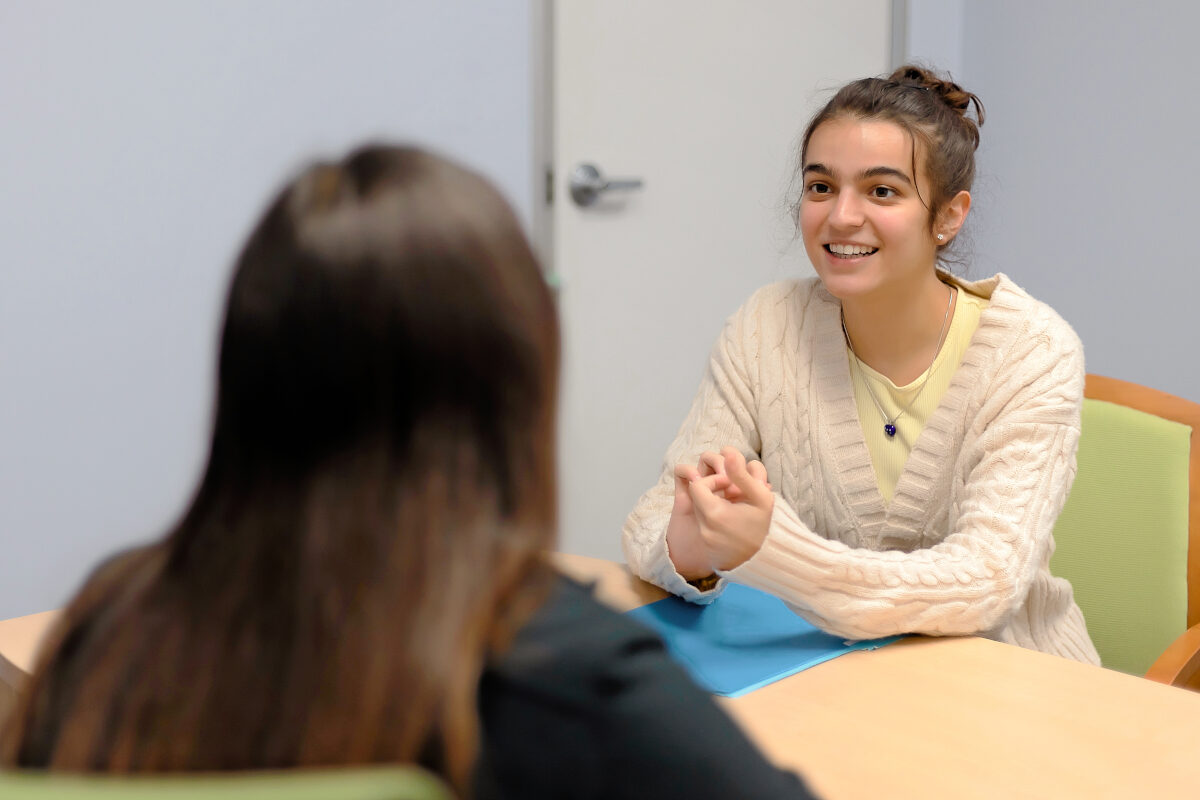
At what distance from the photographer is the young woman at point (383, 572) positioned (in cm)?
50

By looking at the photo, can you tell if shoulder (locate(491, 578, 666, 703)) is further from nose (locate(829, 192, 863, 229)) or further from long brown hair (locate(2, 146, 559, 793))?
nose (locate(829, 192, 863, 229))

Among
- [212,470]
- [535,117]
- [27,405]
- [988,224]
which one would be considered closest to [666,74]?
[535,117]

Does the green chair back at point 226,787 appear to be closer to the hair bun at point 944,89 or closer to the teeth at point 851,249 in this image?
the teeth at point 851,249

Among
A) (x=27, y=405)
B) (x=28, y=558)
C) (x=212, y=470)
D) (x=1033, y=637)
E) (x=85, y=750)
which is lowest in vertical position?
(x=28, y=558)

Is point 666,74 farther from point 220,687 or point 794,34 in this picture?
point 220,687

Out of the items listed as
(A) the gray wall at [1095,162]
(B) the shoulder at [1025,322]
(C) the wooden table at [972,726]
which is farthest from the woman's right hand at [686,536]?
(A) the gray wall at [1095,162]

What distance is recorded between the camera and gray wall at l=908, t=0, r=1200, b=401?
272cm

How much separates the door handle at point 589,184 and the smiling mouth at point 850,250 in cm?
99

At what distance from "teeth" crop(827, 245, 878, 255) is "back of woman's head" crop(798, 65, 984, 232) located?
0.34 feet

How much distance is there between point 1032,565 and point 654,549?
438 millimetres

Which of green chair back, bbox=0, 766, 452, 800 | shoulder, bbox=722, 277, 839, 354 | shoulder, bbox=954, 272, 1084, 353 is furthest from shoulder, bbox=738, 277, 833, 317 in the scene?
green chair back, bbox=0, 766, 452, 800

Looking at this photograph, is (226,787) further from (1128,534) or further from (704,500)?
(1128,534)

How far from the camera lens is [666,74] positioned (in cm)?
254

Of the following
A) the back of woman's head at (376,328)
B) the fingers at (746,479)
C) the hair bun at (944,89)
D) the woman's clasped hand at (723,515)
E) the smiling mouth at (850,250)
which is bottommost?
the woman's clasped hand at (723,515)
